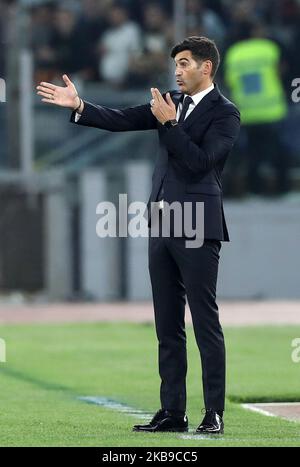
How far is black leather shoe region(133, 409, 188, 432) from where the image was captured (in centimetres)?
739

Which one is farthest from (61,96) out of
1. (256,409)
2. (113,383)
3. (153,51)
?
(153,51)

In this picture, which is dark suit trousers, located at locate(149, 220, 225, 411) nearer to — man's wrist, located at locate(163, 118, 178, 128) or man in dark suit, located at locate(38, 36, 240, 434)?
man in dark suit, located at locate(38, 36, 240, 434)

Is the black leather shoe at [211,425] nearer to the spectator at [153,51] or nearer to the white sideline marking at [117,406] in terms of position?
the white sideline marking at [117,406]

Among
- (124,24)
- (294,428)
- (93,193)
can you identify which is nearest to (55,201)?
(93,193)

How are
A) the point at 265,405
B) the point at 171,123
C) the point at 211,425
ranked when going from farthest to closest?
the point at 265,405, the point at 211,425, the point at 171,123

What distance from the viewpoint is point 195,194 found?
7.23m

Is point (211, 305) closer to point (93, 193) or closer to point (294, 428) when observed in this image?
point (294, 428)

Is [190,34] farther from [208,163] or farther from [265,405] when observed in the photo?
[208,163]

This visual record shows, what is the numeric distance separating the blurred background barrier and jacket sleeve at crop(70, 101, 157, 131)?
40.3 feet

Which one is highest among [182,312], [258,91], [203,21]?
[203,21]

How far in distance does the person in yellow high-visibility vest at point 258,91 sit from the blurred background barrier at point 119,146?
0.02 m

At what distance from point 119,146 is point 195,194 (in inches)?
524

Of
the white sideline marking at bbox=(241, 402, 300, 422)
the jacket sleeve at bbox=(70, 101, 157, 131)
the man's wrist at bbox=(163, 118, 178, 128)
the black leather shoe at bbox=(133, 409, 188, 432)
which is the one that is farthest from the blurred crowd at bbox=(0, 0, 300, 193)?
the man's wrist at bbox=(163, 118, 178, 128)
